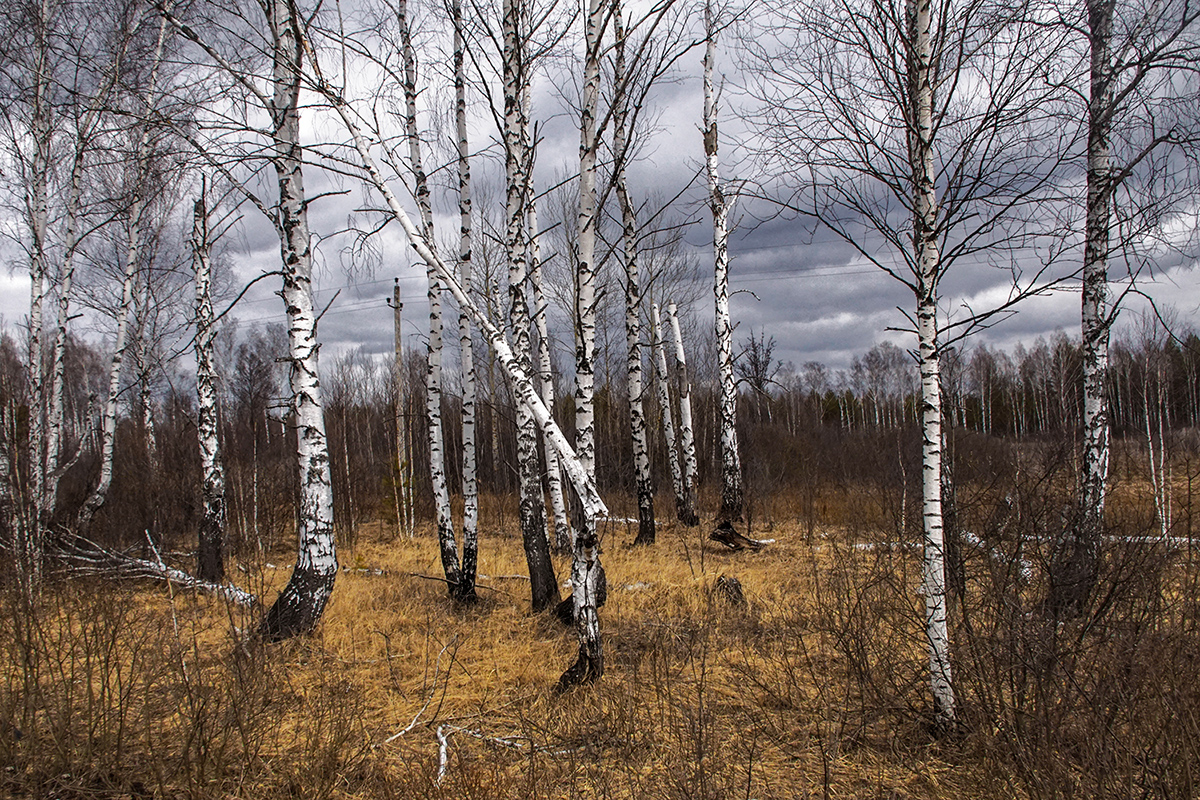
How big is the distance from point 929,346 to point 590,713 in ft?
9.81

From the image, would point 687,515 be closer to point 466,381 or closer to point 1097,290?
point 466,381

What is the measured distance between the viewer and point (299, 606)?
5.56 metres

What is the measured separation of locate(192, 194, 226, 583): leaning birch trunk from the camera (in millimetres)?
7934

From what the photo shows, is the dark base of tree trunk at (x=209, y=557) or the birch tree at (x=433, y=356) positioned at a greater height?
the birch tree at (x=433, y=356)

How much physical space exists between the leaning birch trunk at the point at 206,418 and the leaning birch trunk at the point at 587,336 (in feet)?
18.9

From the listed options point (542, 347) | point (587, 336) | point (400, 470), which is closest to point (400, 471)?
point (400, 470)

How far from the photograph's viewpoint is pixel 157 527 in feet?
35.0

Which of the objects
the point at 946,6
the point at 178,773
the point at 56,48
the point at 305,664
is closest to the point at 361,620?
the point at 305,664

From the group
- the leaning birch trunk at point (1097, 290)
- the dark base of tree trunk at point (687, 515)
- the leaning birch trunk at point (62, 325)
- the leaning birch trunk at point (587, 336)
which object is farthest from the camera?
the dark base of tree trunk at point (687, 515)

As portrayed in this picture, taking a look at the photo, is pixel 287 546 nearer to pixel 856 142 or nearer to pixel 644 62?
pixel 644 62

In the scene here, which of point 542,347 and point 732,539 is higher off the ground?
point 542,347

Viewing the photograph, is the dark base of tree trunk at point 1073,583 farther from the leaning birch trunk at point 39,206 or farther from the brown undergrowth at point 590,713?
the leaning birch trunk at point 39,206

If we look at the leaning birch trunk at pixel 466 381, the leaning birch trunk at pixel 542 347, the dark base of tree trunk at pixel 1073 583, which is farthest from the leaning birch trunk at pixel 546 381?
the dark base of tree trunk at pixel 1073 583

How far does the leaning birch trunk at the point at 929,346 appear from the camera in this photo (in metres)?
3.22
